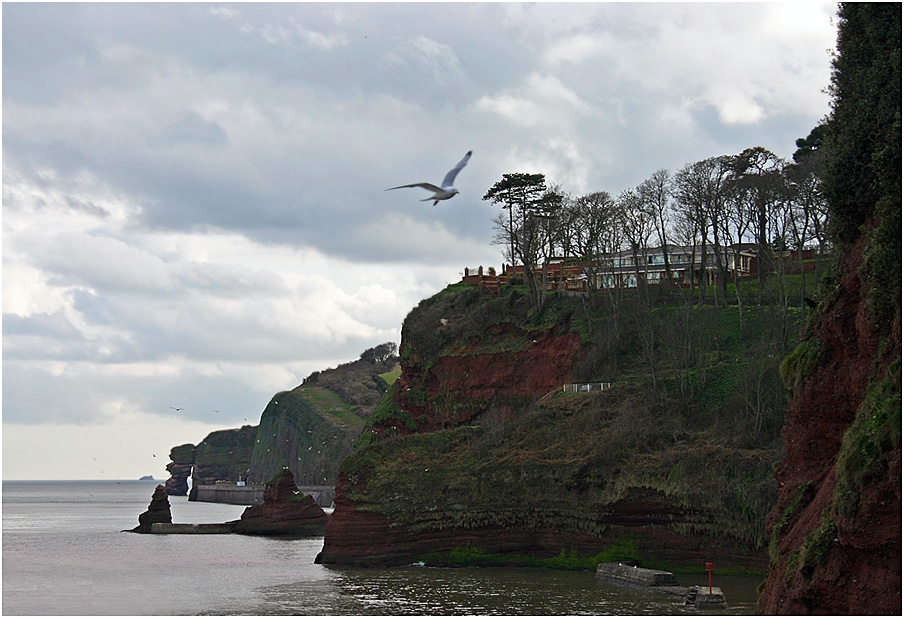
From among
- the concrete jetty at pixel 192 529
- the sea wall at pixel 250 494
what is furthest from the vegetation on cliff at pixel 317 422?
the concrete jetty at pixel 192 529

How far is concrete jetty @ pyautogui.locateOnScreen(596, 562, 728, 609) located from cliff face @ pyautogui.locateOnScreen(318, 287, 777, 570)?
3.02 m

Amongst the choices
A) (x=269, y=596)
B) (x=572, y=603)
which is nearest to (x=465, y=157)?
(x=572, y=603)

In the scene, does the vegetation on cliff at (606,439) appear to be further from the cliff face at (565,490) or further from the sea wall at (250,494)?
the sea wall at (250,494)

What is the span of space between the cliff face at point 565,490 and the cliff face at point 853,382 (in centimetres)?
2238

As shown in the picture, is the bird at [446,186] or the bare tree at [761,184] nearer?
the bird at [446,186]

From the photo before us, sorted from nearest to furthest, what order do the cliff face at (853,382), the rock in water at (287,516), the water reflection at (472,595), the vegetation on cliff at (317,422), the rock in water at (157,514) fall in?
the cliff face at (853,382) → the water reflection at (472,595) → the rock in water at (287,516) → the rock in water at (157,514) → the vegetation on cliff at (317,422)

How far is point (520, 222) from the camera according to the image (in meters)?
85.2

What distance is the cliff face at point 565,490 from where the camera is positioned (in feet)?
156

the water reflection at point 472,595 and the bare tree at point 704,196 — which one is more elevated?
the bare tree at point 704,196

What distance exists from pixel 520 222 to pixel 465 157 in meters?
63.9

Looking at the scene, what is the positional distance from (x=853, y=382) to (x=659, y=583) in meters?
22.4

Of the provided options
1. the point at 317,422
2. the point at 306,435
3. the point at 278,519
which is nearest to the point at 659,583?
the point at 278,519

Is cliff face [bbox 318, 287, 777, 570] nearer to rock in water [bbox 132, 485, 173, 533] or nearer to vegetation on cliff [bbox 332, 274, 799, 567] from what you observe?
vegetation on cliff [bbox 332, 274, 799, 567]

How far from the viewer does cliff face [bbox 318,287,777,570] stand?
47.4 meters
